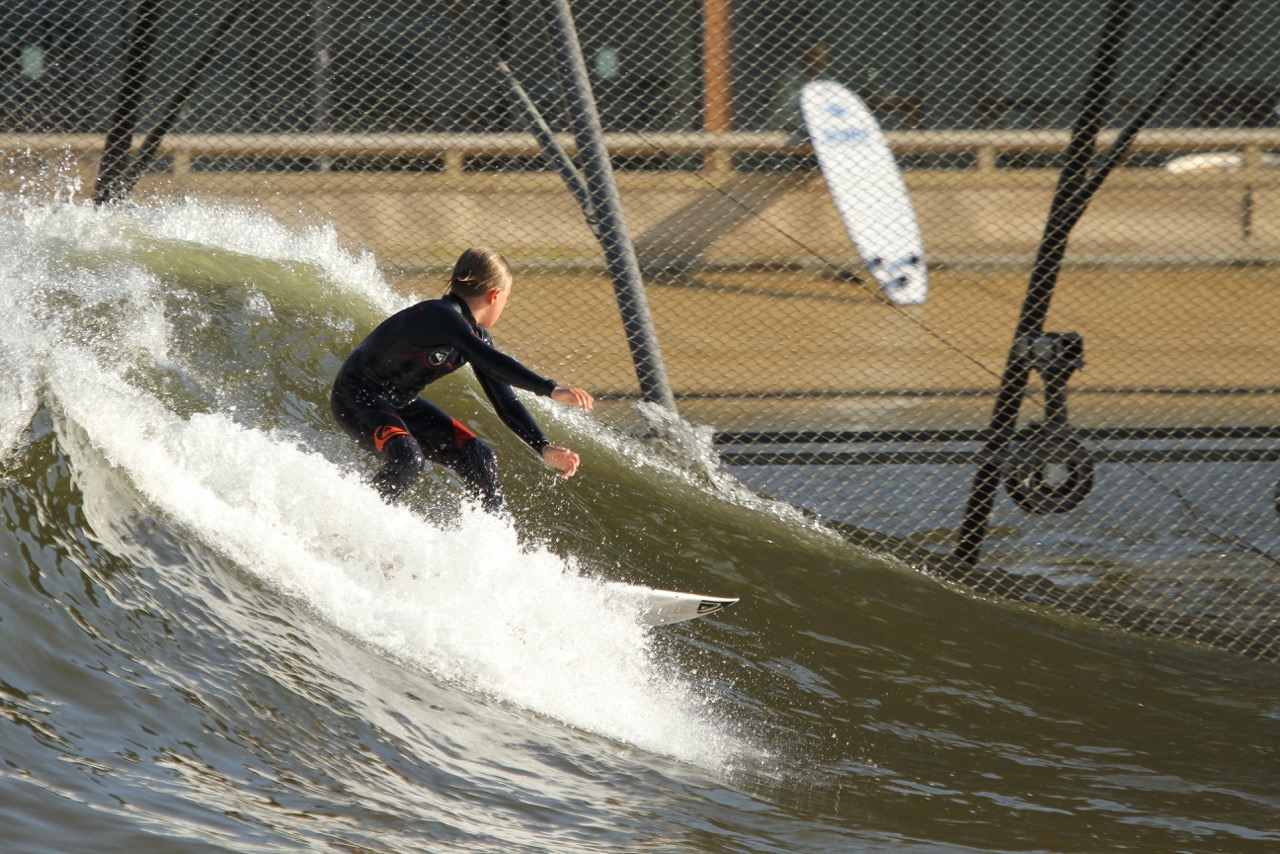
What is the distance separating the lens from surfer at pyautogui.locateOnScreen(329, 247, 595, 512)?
4.38 meters

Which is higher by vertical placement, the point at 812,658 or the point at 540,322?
the point at 540,322

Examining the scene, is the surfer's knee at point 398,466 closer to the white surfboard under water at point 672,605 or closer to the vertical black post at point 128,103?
the white surfboard under water at point 672,605

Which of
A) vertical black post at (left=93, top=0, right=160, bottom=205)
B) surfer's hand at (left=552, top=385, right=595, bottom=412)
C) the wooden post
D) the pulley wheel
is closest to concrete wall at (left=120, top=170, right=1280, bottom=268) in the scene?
the wooden post

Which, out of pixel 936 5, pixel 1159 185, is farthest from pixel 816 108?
pixel 1159 185

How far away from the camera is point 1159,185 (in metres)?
8.49

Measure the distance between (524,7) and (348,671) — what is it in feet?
15.5

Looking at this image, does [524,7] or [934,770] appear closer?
[934,770]

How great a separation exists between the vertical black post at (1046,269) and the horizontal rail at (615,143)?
1304 millimetres

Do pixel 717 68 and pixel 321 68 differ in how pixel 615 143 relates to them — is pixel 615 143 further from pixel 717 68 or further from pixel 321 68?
pixel 321 68

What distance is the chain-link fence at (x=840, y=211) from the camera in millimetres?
6152

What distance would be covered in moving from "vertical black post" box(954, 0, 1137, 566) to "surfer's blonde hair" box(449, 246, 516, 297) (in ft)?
9.21

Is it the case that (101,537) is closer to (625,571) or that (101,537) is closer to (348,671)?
(348,671)

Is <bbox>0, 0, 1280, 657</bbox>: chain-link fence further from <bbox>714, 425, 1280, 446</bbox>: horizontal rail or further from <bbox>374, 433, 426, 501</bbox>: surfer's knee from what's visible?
<bbox>374, 433, 426, 501</bbox>: surfer's knee

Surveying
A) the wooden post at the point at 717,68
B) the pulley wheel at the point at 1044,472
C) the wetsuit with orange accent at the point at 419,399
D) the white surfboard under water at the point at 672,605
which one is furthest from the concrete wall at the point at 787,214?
the white surfboard under water at the point at 672,605
